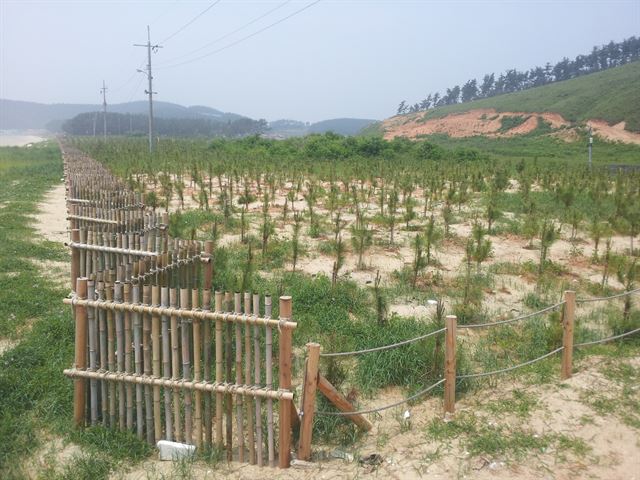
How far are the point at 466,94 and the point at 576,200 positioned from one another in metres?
108

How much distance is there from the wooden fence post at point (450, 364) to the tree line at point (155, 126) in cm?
10007

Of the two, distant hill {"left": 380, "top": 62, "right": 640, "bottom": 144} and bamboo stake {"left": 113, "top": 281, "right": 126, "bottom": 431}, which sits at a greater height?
distant hill {"left": 380, "top": 62, "right": 640, "bottom": 144}

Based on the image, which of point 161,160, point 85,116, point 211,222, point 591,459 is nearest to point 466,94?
point 85,116

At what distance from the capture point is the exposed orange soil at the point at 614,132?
47188 millimetres

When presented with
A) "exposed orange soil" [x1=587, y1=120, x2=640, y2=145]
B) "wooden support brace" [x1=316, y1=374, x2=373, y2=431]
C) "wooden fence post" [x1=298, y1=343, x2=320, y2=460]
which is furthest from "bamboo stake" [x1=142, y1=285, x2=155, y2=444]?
"exposed orange soil" [x1=587, y1=120, x2=640, y2=145]

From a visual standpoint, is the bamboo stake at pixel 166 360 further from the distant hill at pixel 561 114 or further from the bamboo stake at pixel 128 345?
the distant hill at pixel 561 114

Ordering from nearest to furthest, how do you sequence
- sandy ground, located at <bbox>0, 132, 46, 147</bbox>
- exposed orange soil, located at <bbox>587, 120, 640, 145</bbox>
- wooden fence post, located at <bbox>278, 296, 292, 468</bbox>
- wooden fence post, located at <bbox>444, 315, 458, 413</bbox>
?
wooden fence post, located at <bbox>278, 296, 292, 468</bbox>, wooden fence post, located at <bbox>444, 315, 458, 413</bbox>, exposed orange soil, located at <bbox>587, 120, 640, 145</bbox>, sandy ground, located at <bbox>0, 132, 46, 147</bbox>

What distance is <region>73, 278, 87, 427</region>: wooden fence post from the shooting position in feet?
13.1

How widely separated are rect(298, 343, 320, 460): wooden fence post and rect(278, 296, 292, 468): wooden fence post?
11cm

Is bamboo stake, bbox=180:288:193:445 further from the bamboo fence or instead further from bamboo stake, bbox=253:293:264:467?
bamboo stake, bbox=253:293:264:467

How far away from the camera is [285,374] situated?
3.74 metres

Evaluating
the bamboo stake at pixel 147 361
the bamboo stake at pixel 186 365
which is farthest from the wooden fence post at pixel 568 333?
the bamboo stake at pixel 147 361

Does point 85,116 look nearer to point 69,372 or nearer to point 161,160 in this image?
point 161,160

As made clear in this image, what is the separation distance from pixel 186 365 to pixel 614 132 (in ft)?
181
